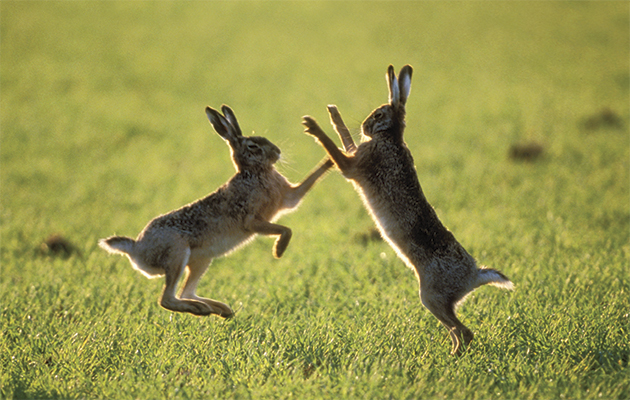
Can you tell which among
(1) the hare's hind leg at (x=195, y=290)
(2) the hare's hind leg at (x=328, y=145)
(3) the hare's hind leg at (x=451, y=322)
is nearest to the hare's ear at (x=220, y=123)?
(2) the hare's hind leg at (x=328, y=145)

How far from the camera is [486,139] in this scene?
15023 millimetres

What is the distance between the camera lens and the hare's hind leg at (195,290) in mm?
5738

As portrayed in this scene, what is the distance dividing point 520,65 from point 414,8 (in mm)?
10097

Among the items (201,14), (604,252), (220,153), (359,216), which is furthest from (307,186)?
(201,14)

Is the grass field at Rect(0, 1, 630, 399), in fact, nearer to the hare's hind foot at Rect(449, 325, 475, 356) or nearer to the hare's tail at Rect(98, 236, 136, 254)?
the hare's hind foot at Rect(449, 325, 475, 356)

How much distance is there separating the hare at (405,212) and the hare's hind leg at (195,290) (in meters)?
1.57

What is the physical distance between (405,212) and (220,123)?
193 cm

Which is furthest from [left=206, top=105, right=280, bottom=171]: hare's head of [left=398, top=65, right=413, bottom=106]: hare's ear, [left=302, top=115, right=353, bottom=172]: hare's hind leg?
[left=398, top=65, right=413, bottom=106]: hare's ear

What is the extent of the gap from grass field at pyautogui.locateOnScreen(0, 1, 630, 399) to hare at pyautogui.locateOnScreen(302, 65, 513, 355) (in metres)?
0.47

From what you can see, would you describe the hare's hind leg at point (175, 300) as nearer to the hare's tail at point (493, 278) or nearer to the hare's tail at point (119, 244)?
the hare's tail at point (119, 244)

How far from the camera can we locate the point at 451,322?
5195mm

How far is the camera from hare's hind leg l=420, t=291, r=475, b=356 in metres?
5.17

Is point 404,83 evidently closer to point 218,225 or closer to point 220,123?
point 220,123

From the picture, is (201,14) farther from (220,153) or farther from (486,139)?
(486,139)
